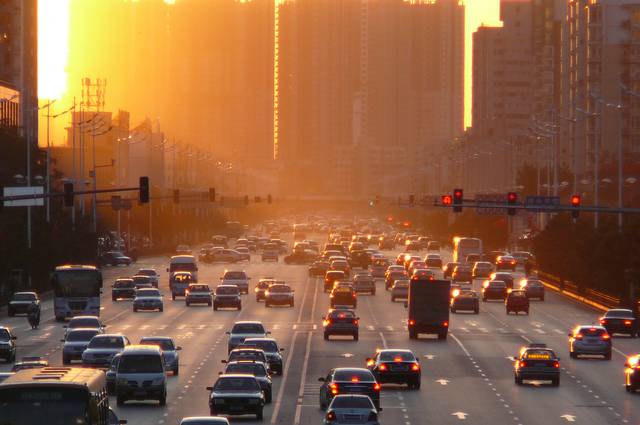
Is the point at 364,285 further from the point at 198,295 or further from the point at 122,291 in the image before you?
the point at 122,291

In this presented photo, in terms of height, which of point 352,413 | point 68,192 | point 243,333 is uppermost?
point 68,192

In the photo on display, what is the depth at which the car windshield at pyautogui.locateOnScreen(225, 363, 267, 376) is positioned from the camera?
4797cm

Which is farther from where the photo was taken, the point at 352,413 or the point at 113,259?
the point at 113,259

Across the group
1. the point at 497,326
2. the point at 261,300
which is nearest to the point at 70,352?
the point at 497,326

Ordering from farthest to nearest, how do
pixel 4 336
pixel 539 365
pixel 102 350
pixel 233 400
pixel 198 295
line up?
1. pixel 198 295
2. pixel 4 336
3. pixel 539 365
4. pixel 102 350
5. pixel 233 400

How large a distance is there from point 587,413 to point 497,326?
3872 centimetres

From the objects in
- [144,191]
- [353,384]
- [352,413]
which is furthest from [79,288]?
[352,413]

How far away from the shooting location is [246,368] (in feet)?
158

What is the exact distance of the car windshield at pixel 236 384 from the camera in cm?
4349

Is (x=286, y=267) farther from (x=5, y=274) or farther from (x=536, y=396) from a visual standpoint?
(x=536, y=396)

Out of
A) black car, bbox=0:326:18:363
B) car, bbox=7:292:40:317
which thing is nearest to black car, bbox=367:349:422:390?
black car, bbox=0:326:18:363

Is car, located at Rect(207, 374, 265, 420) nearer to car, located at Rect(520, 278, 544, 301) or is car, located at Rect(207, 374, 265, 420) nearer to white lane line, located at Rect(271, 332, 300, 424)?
white lane line, located at Rect(271, 332, 300, 424)

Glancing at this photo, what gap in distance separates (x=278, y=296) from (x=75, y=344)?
129 ft

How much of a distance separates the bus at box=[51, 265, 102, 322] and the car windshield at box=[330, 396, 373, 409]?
154 feet
